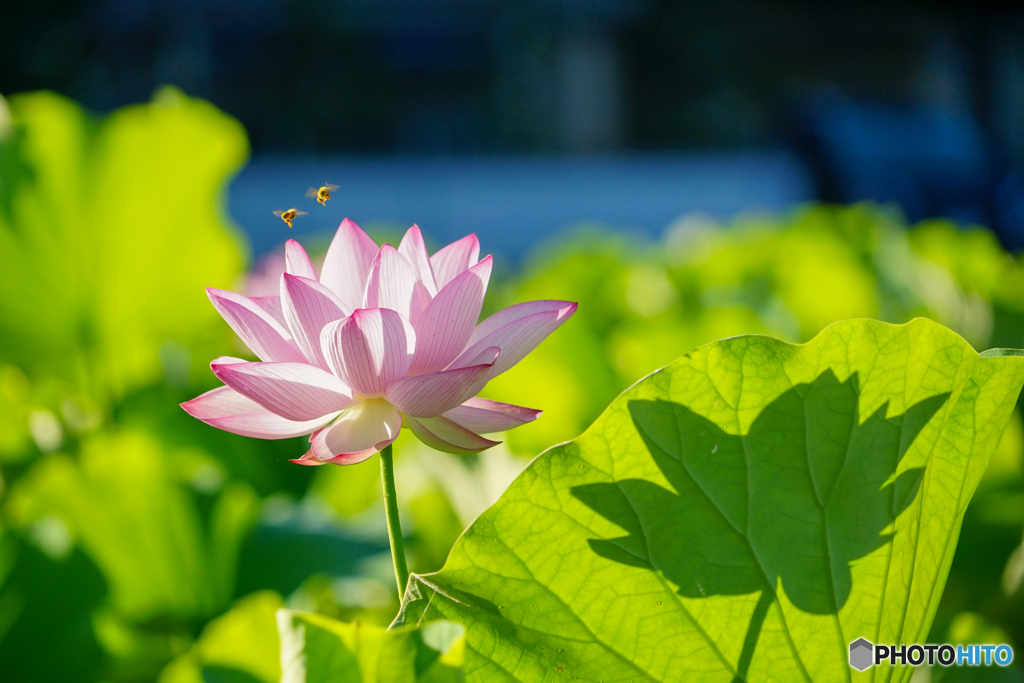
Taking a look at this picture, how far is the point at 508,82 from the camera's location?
8.60 metres

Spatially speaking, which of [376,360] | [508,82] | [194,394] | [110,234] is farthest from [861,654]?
[508,82]

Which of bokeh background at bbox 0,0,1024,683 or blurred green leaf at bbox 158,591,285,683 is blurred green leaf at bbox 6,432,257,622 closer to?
bokeh background at bbox 0,0,1024,683

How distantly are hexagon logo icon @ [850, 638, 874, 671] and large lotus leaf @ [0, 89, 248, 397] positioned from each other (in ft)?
1.97

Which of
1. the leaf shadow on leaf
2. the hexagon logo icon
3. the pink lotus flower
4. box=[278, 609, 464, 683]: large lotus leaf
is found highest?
the pink lotus flower

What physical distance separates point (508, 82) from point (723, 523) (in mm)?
8801

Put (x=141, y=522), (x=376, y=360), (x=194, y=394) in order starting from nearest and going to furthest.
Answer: (x=376, y=360) < (x=141, y=522) < (x=194, y=394)

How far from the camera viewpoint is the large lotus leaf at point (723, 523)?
234 mm

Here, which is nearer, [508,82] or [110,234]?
[110,234]

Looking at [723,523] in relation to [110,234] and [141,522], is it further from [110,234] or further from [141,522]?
[110,234]

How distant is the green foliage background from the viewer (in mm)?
442

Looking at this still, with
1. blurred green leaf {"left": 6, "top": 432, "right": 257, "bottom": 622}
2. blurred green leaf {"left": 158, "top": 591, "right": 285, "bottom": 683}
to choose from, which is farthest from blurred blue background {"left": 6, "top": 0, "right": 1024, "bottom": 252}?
blurred green leaf {"left": 158, "top": 591, "right": 285, "bottom": 683}

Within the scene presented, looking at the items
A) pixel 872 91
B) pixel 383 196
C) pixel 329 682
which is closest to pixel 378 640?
pixel 329 682

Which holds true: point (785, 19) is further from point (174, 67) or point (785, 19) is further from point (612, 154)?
point (174, 67)

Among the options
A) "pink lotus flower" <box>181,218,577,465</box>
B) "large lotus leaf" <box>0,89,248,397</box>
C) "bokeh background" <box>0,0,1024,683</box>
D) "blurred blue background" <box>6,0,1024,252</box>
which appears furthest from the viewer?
"blurred blue background" <box>6,0,1024,252</box>
